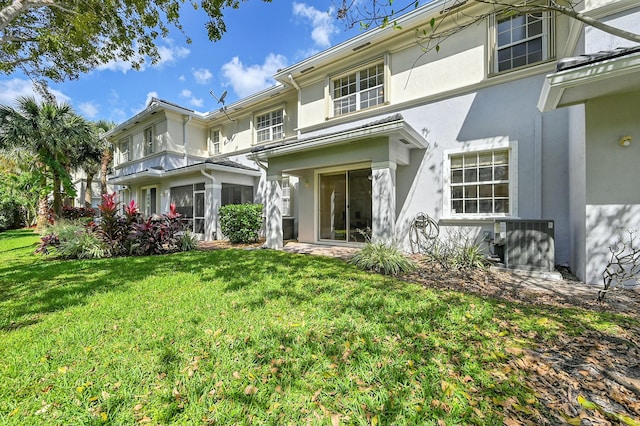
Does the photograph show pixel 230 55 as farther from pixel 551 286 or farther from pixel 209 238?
pixel 551 286

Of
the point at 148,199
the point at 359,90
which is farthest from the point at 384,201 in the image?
the point at 148,199

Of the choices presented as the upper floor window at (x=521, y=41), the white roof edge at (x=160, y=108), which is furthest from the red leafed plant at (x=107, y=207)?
the upper floor window at (x=521, y=41)

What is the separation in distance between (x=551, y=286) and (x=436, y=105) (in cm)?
585

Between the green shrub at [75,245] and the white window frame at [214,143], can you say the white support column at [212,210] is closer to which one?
the white window frame at [214,143]

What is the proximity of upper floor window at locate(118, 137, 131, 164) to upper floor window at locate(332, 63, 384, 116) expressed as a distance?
1615cm

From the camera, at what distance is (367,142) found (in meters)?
7.35

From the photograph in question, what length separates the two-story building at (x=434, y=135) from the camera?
6605 mm

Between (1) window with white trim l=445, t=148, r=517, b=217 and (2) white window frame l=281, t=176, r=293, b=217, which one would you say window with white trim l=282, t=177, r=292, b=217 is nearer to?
(2) white window frame l=281, t=176, r=293, b=217

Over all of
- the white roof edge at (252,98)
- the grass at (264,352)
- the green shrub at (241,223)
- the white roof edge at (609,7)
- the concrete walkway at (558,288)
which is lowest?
the grass at (264,352)

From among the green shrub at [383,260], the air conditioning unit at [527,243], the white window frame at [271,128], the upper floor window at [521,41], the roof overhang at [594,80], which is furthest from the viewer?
the white window frame at [271,128]

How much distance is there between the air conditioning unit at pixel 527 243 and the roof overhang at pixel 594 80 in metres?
2.54

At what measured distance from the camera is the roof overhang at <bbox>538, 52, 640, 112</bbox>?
12.9 ft

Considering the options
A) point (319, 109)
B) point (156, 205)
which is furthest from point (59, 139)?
point (319, 109)

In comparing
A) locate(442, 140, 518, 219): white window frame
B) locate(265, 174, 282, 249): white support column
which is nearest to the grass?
locate(442, 140, 518, 219): white window frame
